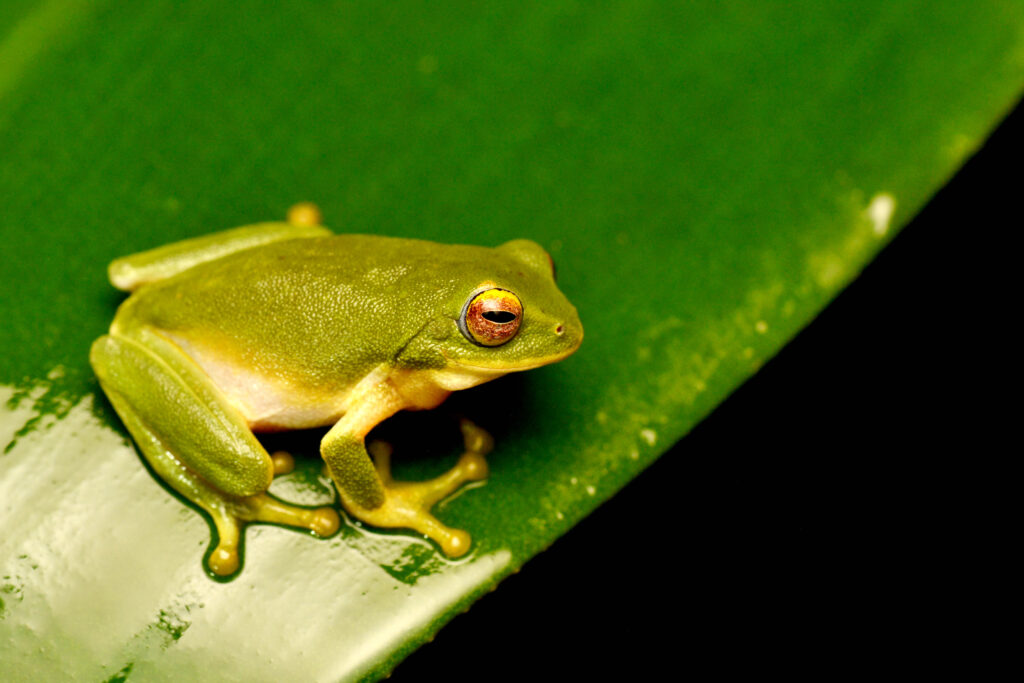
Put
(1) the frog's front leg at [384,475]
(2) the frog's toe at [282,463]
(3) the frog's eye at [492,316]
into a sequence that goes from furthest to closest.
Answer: (2) the frog's toe at [282,463], (1) the frog's front leg at [384,475], (3) the frog's eye at [492,316]

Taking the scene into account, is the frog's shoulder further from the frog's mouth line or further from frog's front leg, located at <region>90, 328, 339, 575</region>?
the frog's mouth line

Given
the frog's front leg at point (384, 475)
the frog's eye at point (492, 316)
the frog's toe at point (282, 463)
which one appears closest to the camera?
the frog's eye at point (492, 316)

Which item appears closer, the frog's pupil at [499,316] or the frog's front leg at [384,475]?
the frog's pupil at [499,316]

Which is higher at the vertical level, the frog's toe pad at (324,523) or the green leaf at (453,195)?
the green leaf at (453,195)

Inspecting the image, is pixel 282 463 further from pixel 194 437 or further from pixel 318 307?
pixel 318 307

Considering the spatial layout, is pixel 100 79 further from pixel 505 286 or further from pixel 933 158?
pixel 933 158

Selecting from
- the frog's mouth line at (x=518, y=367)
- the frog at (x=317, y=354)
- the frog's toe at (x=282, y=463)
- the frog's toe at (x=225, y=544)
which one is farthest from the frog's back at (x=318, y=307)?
the frog's toe at (x=225, y=544)

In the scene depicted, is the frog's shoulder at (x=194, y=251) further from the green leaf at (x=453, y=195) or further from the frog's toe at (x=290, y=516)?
the frog's toe at (x=290, y=516)
